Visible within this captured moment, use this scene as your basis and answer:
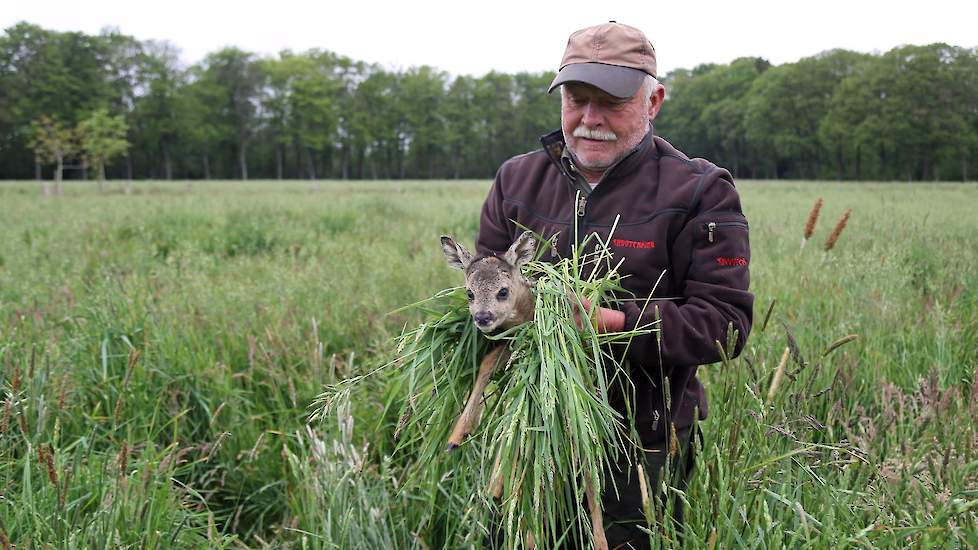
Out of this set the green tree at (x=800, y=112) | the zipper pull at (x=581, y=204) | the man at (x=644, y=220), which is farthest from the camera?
the green tree at (x=800, y=112)

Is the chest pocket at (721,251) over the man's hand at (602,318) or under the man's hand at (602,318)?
over

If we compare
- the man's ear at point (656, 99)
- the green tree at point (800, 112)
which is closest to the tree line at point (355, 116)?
the green tree at point (800, 112)

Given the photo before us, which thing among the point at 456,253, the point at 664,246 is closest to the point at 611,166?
the point at 664,246

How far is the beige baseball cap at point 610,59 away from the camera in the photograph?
231 cm

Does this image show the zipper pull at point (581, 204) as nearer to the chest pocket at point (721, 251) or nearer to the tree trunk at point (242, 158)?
the chest pocket at point (721, 251)

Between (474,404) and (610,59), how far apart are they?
1.43 m

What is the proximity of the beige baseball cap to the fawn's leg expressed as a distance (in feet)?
3.59

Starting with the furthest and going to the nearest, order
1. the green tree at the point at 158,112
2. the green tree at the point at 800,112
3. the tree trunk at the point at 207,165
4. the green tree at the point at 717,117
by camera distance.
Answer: the tree trunk at the point at 207,165, the green tree at the point at 158,112, the green tree at the point at 800,112, the green tree at the point at 717,117

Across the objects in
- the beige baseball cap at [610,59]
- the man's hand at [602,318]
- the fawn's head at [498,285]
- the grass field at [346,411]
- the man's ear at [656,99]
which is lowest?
the grass field at [346,411]

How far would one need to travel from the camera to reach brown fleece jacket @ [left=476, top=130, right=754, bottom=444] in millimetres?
2182

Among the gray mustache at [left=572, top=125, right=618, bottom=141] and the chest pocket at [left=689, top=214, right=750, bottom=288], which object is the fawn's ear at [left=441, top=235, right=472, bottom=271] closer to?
the gray mustache at [left=572, top=125, right=618, bottom=141]

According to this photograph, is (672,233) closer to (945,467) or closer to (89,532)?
(945,467)

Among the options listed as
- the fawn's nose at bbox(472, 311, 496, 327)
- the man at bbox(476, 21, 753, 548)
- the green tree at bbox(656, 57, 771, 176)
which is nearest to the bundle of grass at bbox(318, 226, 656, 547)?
the fawn's nose at bbox(472, 311, 496, 327)

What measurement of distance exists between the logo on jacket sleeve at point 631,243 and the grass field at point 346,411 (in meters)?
0.40
